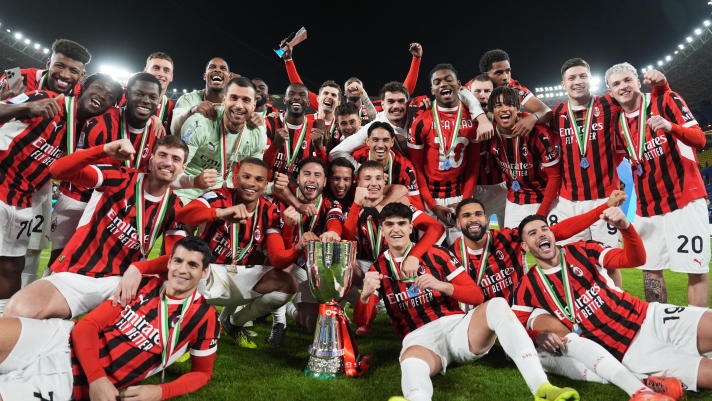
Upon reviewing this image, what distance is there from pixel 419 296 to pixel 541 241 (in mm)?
877

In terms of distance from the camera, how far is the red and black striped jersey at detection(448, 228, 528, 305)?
3.66m

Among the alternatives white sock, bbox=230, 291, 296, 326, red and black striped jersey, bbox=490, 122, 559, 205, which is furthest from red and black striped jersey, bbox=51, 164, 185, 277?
red and black striped jersey, bbox=490, 122, 559, 205

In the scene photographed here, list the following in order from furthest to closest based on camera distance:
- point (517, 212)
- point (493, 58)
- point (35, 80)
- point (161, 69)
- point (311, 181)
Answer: point (493, 58) < point (161, 69) < point (517, 212) < point (35, 80) < point (311, 181)

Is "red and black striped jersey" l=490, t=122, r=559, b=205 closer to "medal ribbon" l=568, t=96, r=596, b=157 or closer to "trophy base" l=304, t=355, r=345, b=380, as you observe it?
"medal ribbon" l=568, t=96, r=596, b=157

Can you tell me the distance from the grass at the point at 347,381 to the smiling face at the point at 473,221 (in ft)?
3.01

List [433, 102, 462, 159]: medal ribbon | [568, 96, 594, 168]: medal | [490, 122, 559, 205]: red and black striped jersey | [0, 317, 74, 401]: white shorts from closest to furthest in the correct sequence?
[0, 317, 74, 401]: white shorts
[568, 96, 594, 168]: medal
[490, 122, 559, 205]: red and black striped jersey
[433, 102, 462, 159]: medal ribbon

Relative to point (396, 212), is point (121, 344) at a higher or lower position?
lower

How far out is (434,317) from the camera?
10.7ft

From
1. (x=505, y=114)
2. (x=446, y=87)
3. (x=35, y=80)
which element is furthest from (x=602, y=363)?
(x=35, y=80)

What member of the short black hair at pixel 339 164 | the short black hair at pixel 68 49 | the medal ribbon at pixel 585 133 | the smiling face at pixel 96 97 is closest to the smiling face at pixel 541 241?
the medal ribbon at pixel 585 133

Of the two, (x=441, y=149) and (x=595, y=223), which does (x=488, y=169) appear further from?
(x=595, y=223)

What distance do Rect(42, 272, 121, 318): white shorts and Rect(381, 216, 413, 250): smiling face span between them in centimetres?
177

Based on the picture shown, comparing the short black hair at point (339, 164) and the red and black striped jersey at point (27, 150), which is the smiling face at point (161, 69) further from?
the short black hair at point (339, 164)

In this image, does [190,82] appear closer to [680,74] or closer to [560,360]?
[680,74]
